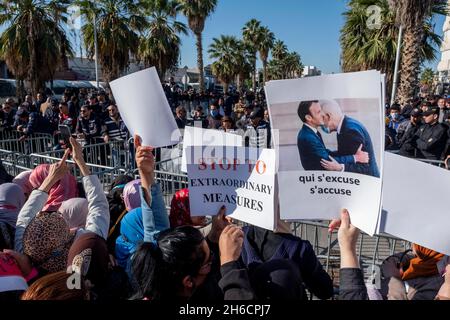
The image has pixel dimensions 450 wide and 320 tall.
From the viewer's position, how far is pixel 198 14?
2731 cm

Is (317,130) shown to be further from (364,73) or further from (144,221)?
(144,221)

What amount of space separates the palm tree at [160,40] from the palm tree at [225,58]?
15512 millimetres

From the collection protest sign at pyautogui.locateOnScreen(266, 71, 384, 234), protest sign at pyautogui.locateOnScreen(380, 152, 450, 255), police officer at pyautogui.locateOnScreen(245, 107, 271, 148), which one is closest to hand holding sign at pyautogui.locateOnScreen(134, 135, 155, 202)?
protest sign at pyautogui.locateOnScreen(266, 71, 384, 234)

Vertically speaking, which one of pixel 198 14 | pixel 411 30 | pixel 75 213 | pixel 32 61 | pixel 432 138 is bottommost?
pixel 75 213

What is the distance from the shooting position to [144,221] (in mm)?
2248

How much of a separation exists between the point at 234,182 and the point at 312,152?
1.76 feet

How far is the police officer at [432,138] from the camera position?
637 cm

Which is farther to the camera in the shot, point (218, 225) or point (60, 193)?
point (60, 193)

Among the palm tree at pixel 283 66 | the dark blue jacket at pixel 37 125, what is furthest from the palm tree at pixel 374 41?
the palm tree at pixel 283 66

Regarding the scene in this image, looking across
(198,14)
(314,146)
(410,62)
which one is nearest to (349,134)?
(314,146)

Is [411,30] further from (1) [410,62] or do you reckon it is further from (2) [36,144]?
(2) [36,144]

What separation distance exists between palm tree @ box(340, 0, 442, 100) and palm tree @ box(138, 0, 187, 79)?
11.0 metres
